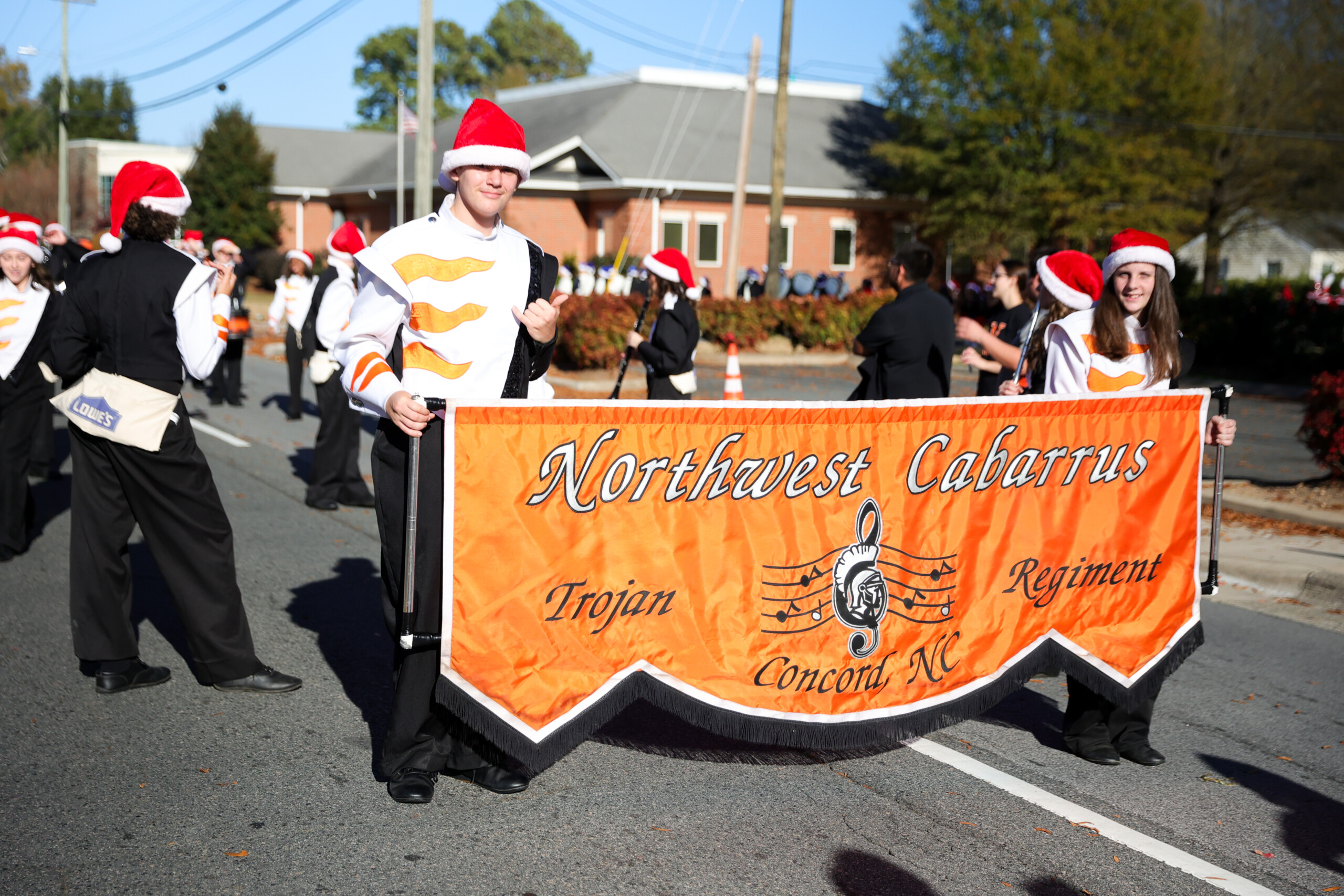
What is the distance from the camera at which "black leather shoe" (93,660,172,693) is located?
4988 mm

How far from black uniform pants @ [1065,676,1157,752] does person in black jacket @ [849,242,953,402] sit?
2.37 meters

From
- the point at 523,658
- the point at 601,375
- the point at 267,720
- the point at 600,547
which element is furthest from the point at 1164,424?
the point at 601,375

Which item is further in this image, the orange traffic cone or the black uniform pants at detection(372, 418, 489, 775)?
the orange traffic cone

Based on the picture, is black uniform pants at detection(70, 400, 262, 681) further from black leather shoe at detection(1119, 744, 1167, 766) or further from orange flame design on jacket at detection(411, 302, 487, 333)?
black leather shoe at detection(1119, 744, 1167, 766)

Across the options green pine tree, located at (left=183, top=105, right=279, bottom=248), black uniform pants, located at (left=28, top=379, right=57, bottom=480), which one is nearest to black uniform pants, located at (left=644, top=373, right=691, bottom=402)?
black uniform pants, located at (left=28, top=379, right=57, bottom=480)

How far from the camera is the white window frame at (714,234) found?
37594mm

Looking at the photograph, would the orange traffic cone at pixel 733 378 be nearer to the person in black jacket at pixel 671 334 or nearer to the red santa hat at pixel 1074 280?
the person in black jacket at pixel 671 334

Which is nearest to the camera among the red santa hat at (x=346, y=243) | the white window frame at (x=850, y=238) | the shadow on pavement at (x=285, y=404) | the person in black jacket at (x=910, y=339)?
the person in black jacket at (x=910, y=339)

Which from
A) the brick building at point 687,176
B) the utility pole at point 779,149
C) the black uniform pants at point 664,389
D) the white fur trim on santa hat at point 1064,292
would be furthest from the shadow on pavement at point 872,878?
the brick building at point 687,176

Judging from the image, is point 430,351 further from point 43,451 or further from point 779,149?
point 779,149

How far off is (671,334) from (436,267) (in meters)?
4.45

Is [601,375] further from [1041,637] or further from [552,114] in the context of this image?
[552,114]

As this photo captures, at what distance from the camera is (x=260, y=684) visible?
198 inches

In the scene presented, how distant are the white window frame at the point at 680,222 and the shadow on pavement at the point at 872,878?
33865 mm
